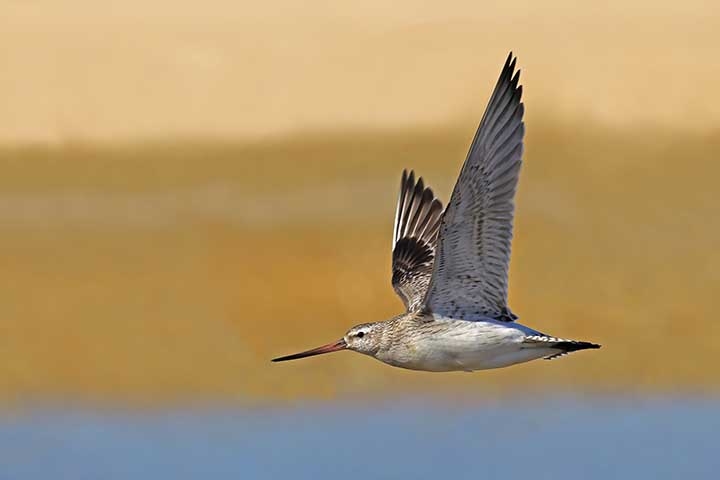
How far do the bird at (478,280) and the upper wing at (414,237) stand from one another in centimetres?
54

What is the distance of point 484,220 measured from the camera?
6.67 meters

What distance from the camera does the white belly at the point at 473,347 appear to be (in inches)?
264

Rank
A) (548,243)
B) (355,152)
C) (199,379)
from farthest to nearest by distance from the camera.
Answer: (355,152), (548,243), (199,379)

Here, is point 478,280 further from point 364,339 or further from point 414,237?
point 414,237

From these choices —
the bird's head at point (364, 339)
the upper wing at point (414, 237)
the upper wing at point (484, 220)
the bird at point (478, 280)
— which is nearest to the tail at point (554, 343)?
the bird at point (478, 280)

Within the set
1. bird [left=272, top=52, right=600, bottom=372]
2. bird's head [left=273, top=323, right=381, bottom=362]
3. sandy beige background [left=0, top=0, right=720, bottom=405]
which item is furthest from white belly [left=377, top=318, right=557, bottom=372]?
sandy beige background [left=0, top=0, right=720, bottom=405]

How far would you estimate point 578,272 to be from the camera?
10383 millimetres

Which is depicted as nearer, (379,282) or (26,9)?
(379,282)

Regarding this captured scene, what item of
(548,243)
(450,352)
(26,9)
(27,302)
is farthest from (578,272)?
(26,9)

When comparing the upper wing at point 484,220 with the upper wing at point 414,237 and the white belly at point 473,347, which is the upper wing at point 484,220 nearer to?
the white belly at point 473,347

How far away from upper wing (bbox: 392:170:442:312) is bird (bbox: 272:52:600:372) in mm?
538

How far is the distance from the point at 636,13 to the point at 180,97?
304 cm

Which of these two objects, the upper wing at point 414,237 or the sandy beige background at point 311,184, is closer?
the upper wing at point 414,237

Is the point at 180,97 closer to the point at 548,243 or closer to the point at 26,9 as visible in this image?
the point at 26,9
